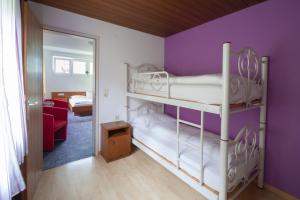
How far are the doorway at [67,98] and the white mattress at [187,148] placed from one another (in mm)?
1031

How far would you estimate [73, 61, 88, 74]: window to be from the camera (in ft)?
21.2

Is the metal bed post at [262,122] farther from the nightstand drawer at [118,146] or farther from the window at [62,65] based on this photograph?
the window at [62,65]

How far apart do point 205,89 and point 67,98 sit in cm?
643

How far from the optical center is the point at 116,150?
259cm

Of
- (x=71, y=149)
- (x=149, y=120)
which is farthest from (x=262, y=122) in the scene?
(x=71, y=149)

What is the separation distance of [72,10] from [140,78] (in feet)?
4.99

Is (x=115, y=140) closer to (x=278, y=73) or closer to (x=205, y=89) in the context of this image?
(x=205, y=89)

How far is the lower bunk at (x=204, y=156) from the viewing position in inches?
56.6

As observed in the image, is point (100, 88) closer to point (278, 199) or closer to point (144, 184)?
point (144, 184)

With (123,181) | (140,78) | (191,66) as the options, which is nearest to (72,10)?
(140,78)

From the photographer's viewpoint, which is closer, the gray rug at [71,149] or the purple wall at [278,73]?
the purple wall at [278,73]

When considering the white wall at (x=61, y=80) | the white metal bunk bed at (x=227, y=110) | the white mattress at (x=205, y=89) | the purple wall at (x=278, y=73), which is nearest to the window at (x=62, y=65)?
the white wall at (x=61, y=80)

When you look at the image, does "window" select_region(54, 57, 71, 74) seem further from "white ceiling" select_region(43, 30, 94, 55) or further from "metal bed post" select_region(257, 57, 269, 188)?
"metal bed post" select_region(257, 57, 269, 188)

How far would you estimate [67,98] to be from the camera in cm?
636
